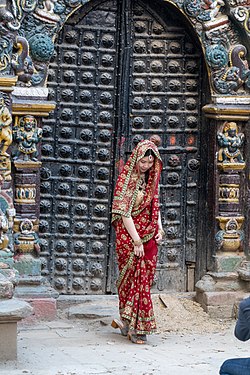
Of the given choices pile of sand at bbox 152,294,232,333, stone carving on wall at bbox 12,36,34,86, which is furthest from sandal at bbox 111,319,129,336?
stone carving on wall at bbox 12,36,34,86

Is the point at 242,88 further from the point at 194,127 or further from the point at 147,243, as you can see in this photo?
the point at 147,243

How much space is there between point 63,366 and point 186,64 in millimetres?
3488

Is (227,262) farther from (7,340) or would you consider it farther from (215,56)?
(7,340)

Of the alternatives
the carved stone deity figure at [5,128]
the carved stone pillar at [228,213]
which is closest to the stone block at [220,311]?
the carved stone pillar at [228,213]

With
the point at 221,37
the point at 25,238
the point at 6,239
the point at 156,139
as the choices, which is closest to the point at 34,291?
the point at 25,238

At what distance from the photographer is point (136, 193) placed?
10.3 meters

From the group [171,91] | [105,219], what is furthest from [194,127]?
[105,219]

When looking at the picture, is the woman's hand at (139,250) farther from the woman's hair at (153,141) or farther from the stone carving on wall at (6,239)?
the stone carving on wall at (6,239)

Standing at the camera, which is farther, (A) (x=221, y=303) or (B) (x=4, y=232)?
(A) (x=221, y=303)

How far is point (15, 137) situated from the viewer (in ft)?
35.4

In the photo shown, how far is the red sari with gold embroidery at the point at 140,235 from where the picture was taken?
33.8 ft

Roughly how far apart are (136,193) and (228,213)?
1547 mm

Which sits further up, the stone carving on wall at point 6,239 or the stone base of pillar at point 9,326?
the stone carving on wall at point 6,239

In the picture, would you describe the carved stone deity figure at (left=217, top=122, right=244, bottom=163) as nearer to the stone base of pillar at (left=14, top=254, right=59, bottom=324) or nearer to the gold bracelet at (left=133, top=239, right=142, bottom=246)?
the gold bracelet at (left=133, top=239, right=142, bottom=246)
